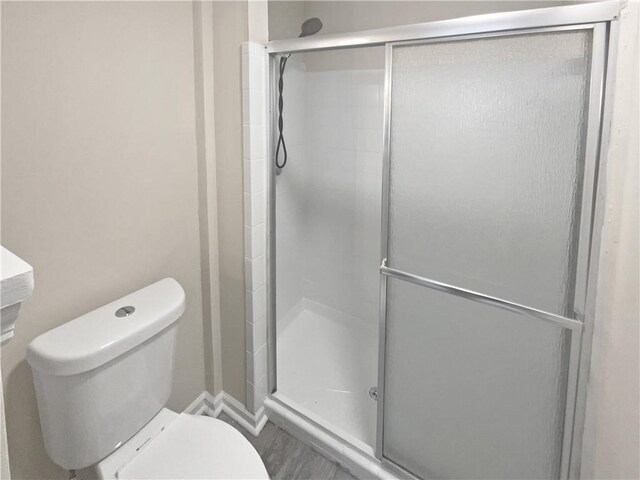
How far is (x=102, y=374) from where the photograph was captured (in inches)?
49.7

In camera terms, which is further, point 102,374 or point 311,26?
point 311,26

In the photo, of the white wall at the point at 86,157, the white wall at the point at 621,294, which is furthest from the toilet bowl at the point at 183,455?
the white wall at the point at 621,294

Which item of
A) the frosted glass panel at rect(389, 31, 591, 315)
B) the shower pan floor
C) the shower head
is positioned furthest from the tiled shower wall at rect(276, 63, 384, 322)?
the frosted glass panel at rect(389, 31, 591, 315)

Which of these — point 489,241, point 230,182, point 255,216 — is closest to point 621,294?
point 489,241

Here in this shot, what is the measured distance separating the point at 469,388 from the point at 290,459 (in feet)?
2.89

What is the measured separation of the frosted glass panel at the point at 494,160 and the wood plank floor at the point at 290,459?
38.3 inches

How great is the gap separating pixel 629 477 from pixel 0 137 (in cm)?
183

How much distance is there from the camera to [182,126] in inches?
66.6

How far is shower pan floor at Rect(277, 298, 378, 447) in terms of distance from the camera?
2.10 m

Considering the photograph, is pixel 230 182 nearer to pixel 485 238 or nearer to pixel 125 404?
pixel 125 404

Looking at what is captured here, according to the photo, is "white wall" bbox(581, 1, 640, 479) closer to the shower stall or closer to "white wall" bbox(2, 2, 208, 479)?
the shower stall

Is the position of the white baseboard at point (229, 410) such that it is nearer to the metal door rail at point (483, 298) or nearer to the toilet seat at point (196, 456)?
the toilet seat at point (196, 456)

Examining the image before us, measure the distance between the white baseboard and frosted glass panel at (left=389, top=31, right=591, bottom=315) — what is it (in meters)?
1.11

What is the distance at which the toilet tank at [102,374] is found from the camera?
1.21m
